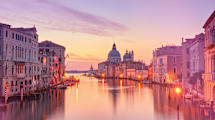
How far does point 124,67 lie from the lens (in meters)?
137

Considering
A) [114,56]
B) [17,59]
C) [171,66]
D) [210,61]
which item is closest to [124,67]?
[114,56]

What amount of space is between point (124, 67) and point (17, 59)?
351 feet

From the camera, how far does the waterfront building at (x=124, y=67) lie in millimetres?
110294

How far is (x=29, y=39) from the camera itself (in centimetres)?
3684

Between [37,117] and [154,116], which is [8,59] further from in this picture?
[154,116]

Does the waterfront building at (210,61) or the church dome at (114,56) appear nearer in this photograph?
the waterfront building at (210,61)

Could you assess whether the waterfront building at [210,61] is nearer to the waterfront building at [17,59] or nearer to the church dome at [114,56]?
the waterfront building at [17,59]

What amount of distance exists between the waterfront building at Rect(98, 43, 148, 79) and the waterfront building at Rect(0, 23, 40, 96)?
225 feet

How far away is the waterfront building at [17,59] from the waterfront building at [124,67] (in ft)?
225

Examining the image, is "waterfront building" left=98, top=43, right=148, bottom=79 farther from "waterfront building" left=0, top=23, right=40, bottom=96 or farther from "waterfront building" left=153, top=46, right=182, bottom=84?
"waterfront building" left=0, top=23, right=40, bottom=96

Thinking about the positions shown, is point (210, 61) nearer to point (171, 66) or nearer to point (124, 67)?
point (171, 66)

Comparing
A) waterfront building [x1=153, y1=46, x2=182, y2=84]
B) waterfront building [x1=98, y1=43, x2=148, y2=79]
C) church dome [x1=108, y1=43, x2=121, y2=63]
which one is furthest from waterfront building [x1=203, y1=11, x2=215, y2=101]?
church dome [x1=108, y1=43, x2=121, y2=63]

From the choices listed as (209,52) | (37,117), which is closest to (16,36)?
(37,117)

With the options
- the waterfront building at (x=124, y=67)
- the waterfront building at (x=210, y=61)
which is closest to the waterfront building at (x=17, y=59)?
the waterfront building at (x=210, y=61)
